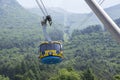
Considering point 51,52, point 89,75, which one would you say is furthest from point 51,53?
point 89,75

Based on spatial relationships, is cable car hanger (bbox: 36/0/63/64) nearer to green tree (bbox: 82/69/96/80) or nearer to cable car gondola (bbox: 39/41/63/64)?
cable car gondola (bbox: 39/41/63/64)

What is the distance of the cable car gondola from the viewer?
3703cm

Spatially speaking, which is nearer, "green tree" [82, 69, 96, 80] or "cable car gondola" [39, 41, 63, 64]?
"cable car gondola" [39, 41, 63, 64]

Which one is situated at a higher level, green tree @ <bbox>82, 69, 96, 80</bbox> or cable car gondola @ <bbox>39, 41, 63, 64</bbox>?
cable car gondola @ <bbox>39, 41, 63, 64</bbox>

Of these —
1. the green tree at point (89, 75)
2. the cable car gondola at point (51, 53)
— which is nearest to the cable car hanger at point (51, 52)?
the cable car gondola at point (51, 53)

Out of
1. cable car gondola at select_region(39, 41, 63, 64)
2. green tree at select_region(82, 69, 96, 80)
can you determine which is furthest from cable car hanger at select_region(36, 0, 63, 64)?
green tree at select_region(82, 69, 96, 80)

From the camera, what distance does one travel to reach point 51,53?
1489 inches

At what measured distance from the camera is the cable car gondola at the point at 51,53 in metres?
37.0

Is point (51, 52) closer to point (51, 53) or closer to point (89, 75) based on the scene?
point (51, 53)

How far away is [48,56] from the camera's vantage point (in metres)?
37.0

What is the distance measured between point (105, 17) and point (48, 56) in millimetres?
31288

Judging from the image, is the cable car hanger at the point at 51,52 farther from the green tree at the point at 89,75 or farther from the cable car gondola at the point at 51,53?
the green tree at the point at 89,75

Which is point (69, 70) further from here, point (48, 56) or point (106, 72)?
point (48, 56)

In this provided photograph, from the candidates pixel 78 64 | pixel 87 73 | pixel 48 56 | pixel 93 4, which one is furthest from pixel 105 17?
pixel 78 64
